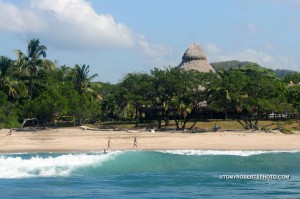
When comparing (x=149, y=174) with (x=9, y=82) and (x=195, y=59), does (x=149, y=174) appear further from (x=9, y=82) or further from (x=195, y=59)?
(x=195, y=59)

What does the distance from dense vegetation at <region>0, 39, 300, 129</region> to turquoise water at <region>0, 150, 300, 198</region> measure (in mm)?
15070

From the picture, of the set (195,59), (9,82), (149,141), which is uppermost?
(195,59)

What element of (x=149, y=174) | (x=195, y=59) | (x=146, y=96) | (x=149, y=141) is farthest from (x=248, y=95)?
(x=149, y=174)

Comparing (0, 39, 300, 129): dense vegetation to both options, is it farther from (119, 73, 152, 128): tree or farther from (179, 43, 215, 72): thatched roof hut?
(179, 43, 215, 72): thatched roof hut

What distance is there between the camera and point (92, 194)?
21.8m

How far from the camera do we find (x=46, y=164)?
3150 cm

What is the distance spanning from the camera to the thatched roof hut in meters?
67.3

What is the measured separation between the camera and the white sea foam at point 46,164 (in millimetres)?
29000

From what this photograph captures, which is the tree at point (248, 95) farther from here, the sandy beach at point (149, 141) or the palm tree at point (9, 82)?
the palm tree at point (9, 82)

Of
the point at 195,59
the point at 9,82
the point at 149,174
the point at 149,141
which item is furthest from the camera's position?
the point at 195,59

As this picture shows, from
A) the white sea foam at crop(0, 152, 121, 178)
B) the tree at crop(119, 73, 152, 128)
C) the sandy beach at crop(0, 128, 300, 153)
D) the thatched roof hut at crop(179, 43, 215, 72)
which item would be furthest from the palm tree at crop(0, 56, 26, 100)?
the white sea foam at crop(0, 152, 121, 178)

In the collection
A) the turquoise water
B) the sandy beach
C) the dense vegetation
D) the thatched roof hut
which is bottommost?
the turquoise water

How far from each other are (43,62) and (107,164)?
33205 mm

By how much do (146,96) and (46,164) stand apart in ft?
77.2
